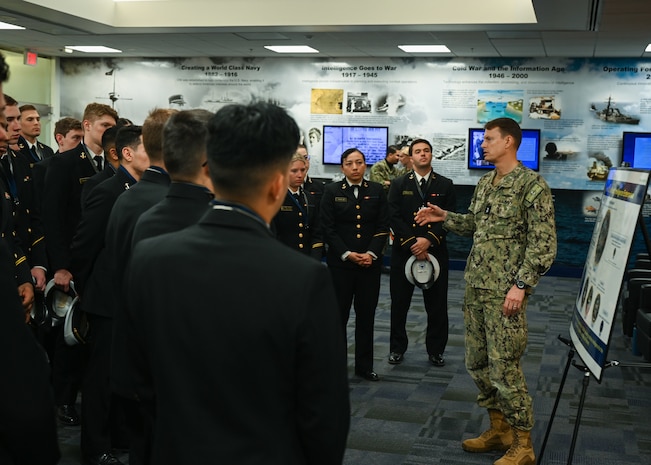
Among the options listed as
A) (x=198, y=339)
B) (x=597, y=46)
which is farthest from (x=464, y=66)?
(x=198, y=339)

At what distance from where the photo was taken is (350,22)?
9.84m

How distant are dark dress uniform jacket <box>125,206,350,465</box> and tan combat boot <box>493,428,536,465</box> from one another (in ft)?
9.31

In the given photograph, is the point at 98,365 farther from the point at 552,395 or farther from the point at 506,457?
the point at 552,395

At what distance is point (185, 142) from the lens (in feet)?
8.39

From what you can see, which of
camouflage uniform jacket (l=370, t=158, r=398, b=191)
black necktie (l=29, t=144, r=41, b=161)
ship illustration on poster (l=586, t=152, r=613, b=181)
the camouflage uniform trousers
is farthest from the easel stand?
ship illustration on poster (l=586, t=152, r=613, b=181)

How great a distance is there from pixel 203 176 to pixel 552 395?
415cm

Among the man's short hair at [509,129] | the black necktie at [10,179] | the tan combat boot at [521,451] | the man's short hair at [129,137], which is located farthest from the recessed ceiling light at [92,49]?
the tan combat boot at [521,451]

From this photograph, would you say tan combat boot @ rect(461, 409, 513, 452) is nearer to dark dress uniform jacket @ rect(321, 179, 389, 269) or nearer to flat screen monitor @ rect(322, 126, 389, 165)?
dark dress uniform jacket @ rect(321, 179, 389, 269)

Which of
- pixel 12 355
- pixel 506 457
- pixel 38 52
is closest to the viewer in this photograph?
pixel 12 355

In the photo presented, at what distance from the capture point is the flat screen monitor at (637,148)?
12.1 metres

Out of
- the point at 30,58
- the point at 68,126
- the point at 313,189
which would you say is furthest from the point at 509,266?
the point at 30,58

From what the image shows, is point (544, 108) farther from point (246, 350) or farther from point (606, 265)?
point (246, 350)

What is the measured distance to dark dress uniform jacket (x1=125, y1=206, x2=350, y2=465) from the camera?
1625 millimetres

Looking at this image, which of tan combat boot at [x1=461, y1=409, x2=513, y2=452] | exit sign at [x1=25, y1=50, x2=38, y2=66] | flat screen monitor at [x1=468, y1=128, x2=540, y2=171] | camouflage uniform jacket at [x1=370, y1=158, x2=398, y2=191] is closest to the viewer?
tan combat boot at [x1=461, y1=409, x2=513, y2=452]
